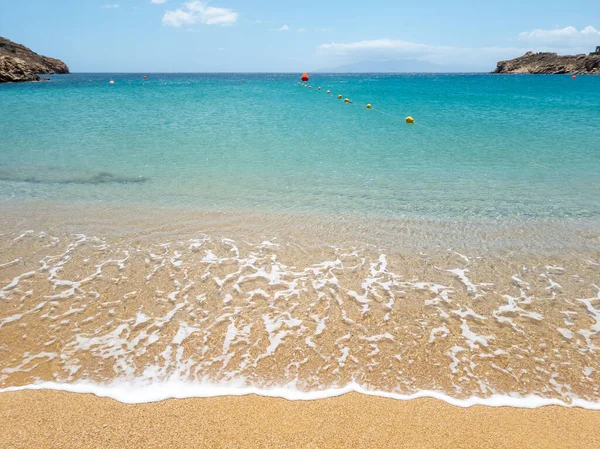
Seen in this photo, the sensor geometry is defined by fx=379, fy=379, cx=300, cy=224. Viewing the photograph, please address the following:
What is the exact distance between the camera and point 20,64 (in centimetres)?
6838

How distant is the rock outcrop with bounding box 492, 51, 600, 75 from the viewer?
113 meters

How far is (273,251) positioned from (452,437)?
4.23 metres

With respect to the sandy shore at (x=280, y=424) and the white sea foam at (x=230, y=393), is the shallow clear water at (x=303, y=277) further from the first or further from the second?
the sandy shore at (x=280, y=424)

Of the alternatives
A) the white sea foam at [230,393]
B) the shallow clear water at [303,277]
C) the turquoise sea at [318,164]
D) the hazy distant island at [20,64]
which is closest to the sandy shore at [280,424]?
the white sea foam at [230,393]

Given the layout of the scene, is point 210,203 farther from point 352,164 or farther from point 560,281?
point 560,281

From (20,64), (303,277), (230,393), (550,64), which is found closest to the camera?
(230,393)

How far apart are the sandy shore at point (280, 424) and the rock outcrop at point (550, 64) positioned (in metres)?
141

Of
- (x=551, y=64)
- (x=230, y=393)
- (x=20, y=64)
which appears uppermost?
(x=551, y=64)

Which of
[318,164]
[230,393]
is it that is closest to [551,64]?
[318,164]

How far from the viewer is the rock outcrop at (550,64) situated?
113m

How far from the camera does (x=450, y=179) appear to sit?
37.9ft

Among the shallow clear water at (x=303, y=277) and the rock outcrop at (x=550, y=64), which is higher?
the rock outcrop at (x=550, y=64)

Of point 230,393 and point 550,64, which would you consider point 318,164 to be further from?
point 550,64

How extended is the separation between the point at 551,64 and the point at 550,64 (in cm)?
68
